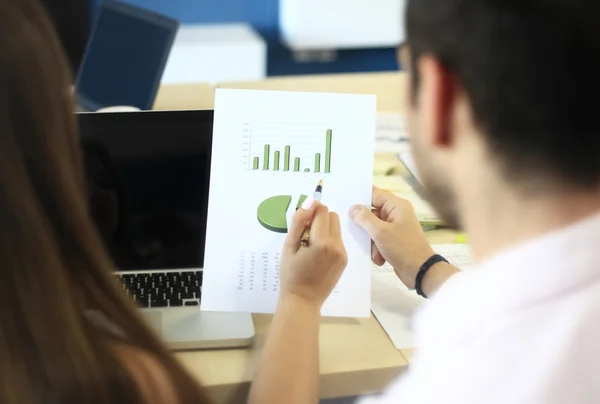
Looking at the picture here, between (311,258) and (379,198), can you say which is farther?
(379,198)

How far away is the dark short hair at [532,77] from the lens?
49cm

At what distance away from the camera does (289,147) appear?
941mm

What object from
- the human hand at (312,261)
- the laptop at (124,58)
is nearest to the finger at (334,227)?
the human hand at (312,261)

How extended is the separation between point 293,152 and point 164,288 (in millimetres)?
254

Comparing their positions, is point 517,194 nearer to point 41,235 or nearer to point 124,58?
point 41,235

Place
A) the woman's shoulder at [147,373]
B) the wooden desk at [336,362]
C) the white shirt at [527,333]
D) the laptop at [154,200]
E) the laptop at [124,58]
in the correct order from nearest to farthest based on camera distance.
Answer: the white shirt at [527,333]
the woman's shoulder at [147,373]
the wooden desk at [336,362]
the laptop at [154,200]
the laptop at [124,58]

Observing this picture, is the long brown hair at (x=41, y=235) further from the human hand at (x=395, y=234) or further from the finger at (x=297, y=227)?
the human hand at (x=395, y=234)

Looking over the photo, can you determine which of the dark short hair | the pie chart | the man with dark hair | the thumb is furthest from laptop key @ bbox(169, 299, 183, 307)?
the dark short hair

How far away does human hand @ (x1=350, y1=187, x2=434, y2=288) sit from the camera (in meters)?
0.93

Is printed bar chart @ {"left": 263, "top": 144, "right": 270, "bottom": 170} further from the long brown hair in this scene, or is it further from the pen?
the long brown hair

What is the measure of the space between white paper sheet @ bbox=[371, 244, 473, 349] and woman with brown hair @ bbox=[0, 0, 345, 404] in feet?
1.19

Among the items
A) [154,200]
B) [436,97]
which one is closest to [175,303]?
[154,200]

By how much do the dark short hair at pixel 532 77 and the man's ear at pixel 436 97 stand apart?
0.01 m

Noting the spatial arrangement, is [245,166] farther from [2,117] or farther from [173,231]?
[2,117]
